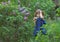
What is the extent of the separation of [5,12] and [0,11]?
5.6 inches

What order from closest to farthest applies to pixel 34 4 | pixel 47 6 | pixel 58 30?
pixel 58 30, pixel 34 4, pixel 47 6

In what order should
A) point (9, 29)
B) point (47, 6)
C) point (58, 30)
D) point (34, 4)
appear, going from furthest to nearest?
point (47, 6) → point (34, 4) → point (9, 29) → point (58, 30)

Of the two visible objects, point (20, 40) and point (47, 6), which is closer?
point (20, 40)

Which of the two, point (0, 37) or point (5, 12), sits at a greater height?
point (5, 12)

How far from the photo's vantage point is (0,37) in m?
7.48

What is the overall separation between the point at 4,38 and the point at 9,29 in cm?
38

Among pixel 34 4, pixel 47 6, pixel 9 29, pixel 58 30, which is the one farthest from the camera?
pixel 47 6

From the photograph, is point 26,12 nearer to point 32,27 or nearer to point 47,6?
point 32,27

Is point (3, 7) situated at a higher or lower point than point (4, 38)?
higher

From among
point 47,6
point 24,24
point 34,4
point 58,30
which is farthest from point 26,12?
point 58,30

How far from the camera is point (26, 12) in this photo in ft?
25.2

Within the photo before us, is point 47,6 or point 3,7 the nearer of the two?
point 3,7

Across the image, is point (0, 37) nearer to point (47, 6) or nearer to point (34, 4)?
point (34, 4)

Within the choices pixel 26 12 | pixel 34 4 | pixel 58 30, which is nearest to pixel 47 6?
pixel 34 4
